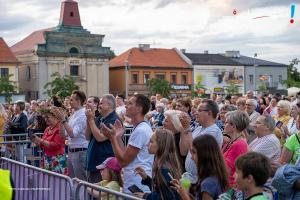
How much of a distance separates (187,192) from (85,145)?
4.61 m

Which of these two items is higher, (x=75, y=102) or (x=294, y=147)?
(x=75, y=102)

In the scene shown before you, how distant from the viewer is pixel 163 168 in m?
6.02

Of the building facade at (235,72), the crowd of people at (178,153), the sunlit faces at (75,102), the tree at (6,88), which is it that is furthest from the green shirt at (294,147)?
the building facade at (235,72)

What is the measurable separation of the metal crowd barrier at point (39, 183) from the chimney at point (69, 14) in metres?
68.6

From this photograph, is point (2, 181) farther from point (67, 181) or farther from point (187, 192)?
point (67, 181)

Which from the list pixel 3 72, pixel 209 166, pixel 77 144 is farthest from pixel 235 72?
pixel 209 166

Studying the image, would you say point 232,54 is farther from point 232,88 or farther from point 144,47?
point 144,47

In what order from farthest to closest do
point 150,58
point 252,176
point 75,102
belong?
1. point 150,58
2. point 75,102
3. point 252,176

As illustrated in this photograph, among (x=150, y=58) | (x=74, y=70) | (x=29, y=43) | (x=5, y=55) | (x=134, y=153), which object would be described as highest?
(x=29, y=43)

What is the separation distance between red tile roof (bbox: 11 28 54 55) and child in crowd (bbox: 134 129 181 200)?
2621 inches

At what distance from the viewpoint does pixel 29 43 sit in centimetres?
7756

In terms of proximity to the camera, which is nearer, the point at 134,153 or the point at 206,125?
the point at 134,153

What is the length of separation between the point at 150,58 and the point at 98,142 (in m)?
71.6

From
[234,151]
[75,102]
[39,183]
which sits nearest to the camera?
[234,151]
